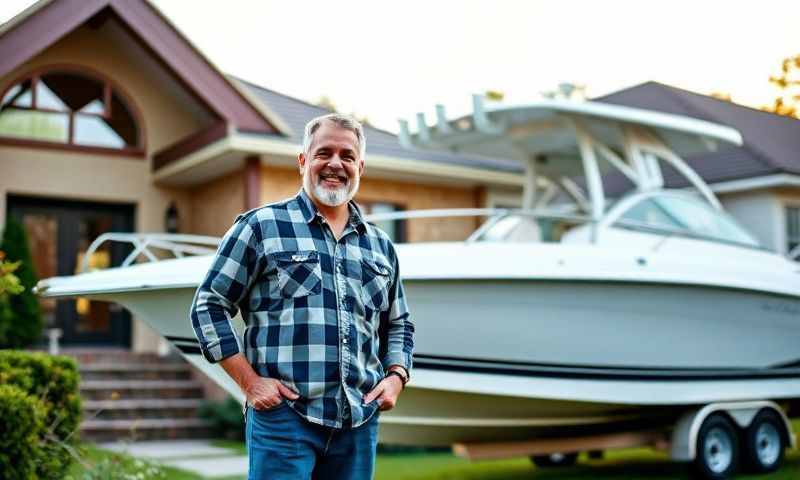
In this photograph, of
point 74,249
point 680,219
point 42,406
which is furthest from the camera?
point 74,249

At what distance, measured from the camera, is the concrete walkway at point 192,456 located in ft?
24.5

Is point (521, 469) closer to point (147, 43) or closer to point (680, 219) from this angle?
point (680, 219)

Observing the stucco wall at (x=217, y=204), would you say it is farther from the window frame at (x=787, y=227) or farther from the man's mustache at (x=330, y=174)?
the man's mustache at (x=330, y=174)

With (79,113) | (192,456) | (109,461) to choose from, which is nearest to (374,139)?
(79,113)

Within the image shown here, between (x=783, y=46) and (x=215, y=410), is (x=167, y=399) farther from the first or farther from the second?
(x=783, y=46)

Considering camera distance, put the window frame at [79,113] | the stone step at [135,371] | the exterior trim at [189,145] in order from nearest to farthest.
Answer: the exterior trim at [189,145] < the stone step at [135,371] < the window frame at [79,113]

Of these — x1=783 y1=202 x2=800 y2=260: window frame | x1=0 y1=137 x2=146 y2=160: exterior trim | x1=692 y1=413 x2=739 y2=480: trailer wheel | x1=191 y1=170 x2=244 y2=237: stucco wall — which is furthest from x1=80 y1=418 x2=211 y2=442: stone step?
x1=783 y1=202 x2=800 y2=260: window frame

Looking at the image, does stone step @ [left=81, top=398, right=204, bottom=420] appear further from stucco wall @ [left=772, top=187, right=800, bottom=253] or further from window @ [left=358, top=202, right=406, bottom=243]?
stucco wall @ [left=772, top=187, right=800, bottom=253]

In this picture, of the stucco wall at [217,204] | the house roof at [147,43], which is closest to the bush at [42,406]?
the house roof at [147,43]

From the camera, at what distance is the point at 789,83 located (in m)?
8.49

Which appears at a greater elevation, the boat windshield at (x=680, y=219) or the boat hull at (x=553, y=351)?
the boat windshield at (x=680, y=219)

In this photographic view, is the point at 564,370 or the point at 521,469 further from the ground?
the point at 564,370

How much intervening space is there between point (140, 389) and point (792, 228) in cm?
877

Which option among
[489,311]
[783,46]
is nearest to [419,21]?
[783,46]
